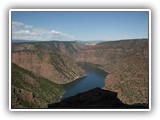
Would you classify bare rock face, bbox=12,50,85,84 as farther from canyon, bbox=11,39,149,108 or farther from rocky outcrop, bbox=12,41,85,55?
rocky outcrop, bbox=12,41,85,55

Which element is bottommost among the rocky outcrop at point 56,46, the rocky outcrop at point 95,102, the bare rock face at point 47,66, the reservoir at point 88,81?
the rocky outcrop at point 95,102

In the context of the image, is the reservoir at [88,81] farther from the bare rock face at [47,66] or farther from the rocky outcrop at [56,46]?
the rocky outcrop at [56,46]

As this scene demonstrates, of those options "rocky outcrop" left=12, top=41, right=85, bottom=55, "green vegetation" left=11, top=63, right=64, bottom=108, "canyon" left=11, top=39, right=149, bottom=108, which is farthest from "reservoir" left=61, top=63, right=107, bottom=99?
"rocky outcrop" left=12, top=41, right=85, bottom=55

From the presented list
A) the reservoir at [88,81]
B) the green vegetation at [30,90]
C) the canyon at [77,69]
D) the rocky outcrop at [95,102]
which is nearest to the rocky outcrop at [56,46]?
the canyon at [77,69]

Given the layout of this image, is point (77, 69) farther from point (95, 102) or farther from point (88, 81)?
point (95, 102)
